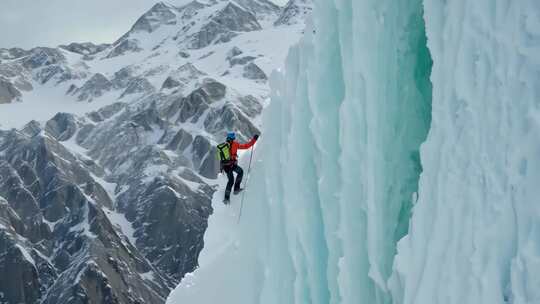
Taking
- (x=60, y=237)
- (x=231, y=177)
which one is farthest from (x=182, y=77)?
(x=231, y=177)

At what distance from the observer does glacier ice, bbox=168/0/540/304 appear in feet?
24.2

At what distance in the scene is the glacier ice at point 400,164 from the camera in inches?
291

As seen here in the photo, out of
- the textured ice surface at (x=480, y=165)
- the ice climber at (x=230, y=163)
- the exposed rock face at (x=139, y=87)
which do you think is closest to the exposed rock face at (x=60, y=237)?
the exposed rock face at (x=139, y=87)

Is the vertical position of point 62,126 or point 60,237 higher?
point 62,126

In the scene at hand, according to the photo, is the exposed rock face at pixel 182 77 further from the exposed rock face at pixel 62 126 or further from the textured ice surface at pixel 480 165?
the textured ice surface at pixel 480 165

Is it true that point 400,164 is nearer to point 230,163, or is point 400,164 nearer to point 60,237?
point 230,163

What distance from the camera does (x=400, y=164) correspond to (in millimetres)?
10172

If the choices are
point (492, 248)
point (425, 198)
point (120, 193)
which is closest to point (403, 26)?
point (425, 198)

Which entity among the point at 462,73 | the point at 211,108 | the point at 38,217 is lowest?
the point at 38,217

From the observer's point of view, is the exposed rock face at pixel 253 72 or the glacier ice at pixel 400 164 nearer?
the glacier ice at pixel 400 164

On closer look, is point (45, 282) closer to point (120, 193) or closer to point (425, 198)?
point (120, 193)

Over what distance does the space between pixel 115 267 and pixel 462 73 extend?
121m

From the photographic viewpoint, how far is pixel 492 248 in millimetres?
7391

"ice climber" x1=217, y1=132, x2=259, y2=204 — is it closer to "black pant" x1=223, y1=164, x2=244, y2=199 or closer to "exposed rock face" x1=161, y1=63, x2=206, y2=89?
"black pant" x1=223, y1=164, x2=244, y2=199
